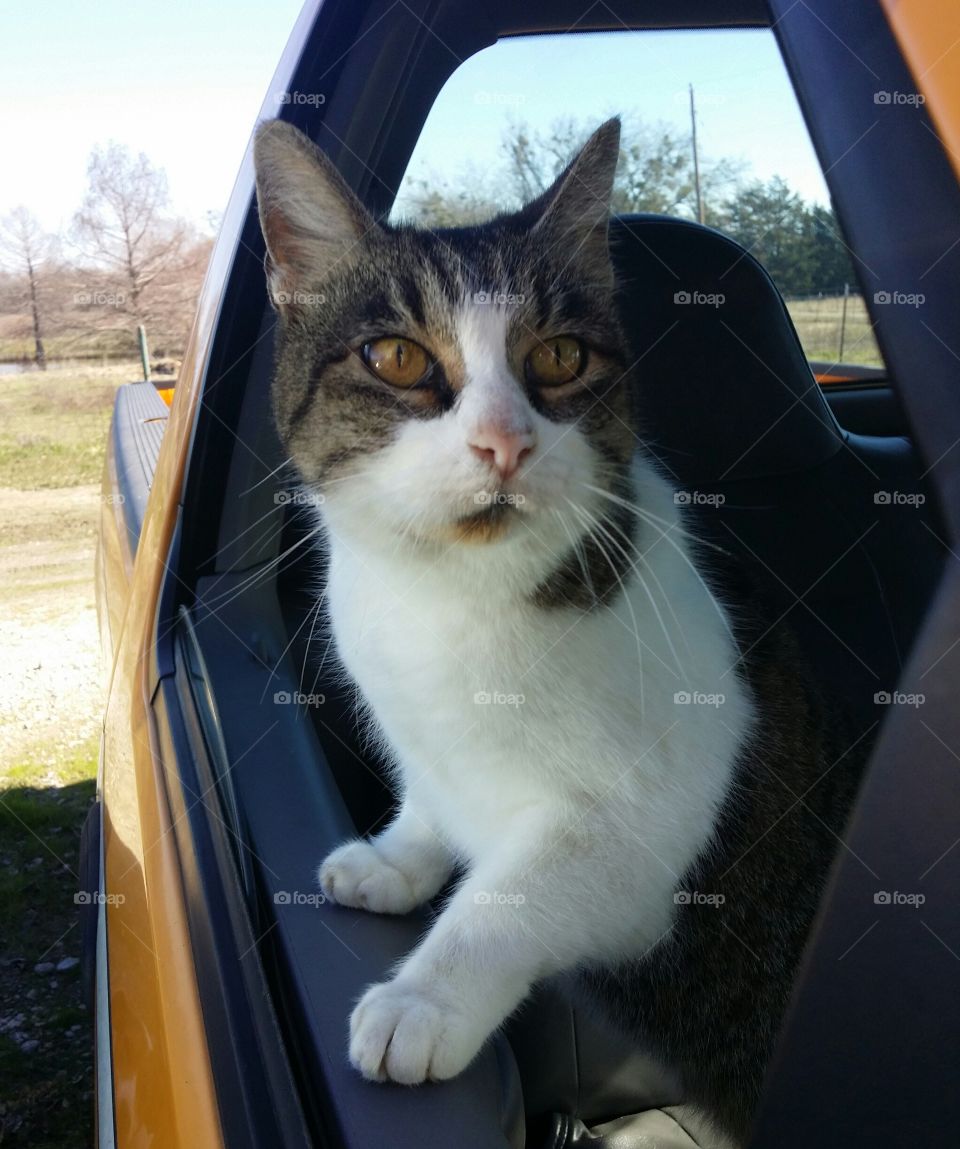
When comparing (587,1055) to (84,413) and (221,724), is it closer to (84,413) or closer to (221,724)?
(221,724)

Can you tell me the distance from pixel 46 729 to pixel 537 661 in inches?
133

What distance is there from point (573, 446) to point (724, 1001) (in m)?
0.70

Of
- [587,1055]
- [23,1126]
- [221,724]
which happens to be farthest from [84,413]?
[587,1055]

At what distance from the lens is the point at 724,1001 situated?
44.9 inches
